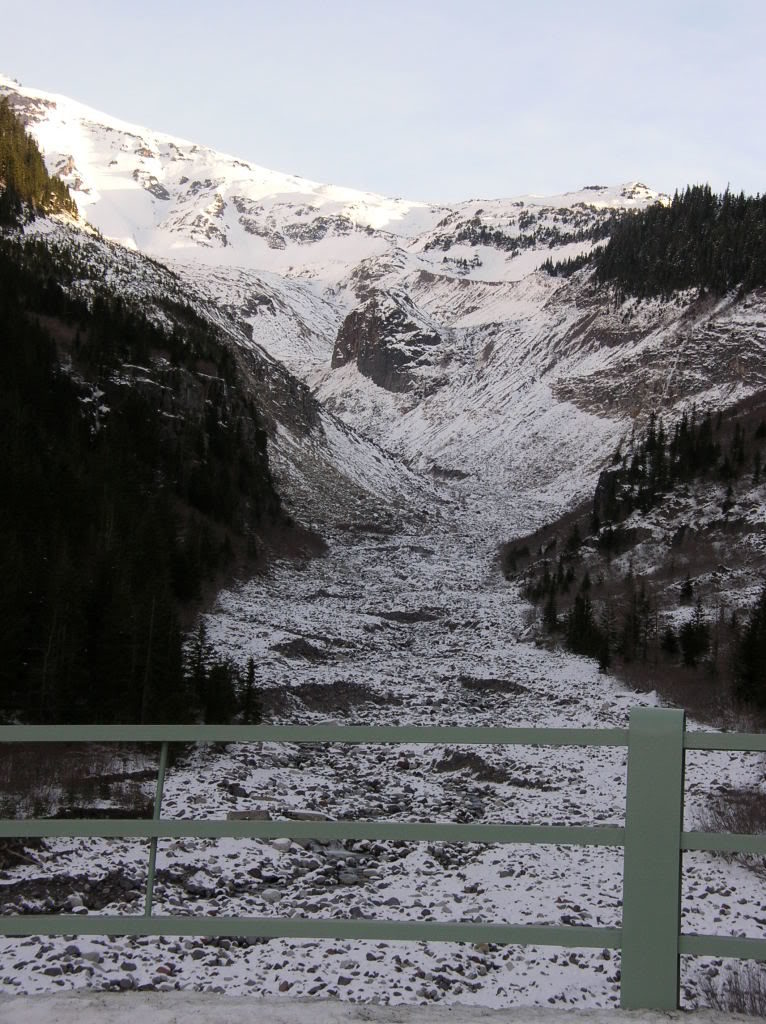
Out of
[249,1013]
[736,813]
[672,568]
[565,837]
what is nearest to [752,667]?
[736,813]

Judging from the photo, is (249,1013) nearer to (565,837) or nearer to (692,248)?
(565,837)

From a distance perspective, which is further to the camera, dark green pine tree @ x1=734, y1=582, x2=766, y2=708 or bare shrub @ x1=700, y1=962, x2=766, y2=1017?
dark green pine tree @ x1=734, y1=582, x2=766, y2=708

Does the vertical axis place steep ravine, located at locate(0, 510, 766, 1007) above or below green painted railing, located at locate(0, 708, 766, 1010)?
below

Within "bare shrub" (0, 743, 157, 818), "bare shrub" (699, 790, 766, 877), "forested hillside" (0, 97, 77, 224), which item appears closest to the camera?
"bare shrub" (0, 743, 157, 818)

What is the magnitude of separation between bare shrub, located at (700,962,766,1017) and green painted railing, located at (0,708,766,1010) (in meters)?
1.65

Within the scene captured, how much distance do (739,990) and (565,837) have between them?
14.6ft

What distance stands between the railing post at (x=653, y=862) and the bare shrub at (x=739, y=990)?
1.54 m

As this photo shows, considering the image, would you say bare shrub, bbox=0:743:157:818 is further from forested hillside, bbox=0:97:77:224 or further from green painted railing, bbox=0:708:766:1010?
forested hillside, bbox=0:97:77:224

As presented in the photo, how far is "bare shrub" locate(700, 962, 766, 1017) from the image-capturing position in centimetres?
700

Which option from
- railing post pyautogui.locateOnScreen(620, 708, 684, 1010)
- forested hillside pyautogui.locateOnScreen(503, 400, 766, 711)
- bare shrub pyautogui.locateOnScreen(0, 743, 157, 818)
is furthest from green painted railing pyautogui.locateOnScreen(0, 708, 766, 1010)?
forested hillside pyautogui.locateOnScreen(503, 400, 766, 711)

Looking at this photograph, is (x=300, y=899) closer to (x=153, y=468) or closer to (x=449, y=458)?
(x=153, y=468)

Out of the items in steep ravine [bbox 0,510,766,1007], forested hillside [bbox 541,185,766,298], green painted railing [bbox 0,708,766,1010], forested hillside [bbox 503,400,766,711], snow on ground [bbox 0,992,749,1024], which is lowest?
steep ravine [bbox 0,510,766,1007]

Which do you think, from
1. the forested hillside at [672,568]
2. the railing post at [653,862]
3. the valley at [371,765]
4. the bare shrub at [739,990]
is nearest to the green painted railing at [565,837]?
the railing post at [653,862]

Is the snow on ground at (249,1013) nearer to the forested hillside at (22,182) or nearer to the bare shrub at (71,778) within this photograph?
the bare shrub at (71,778)
